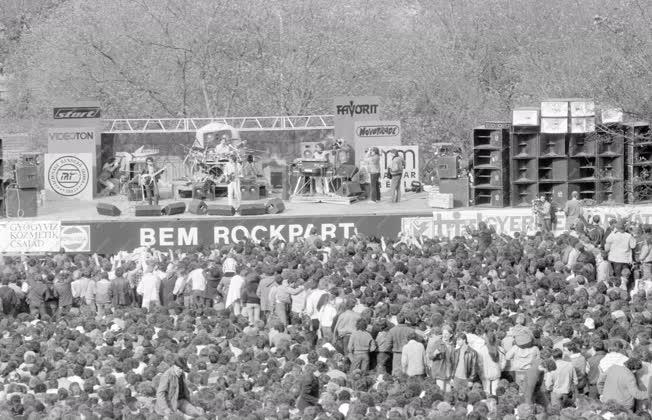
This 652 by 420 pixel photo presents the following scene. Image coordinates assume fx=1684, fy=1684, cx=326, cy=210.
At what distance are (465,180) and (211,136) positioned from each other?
768cm

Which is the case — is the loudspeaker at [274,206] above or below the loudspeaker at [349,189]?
below

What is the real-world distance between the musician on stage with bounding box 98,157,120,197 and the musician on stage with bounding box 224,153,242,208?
3.19 metres

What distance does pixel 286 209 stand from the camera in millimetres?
36281

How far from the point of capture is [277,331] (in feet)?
77.0

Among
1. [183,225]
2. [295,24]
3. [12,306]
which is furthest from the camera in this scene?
[295,24]

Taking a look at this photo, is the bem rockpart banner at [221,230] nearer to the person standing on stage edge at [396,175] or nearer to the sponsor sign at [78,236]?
the sponsor sign at [78,236]

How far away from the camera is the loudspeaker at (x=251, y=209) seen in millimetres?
34969

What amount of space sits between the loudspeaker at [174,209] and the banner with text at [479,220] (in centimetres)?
476

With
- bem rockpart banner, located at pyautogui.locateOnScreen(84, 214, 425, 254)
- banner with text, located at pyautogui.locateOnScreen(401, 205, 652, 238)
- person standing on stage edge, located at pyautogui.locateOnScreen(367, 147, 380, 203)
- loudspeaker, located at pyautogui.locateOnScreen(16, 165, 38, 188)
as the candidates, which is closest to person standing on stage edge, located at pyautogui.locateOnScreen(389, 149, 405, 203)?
person standing on stage edge, located at pyautogui.locateOnScreen(367, 147, 380, 203)

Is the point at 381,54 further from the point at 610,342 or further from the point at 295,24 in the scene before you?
the point at 610,342

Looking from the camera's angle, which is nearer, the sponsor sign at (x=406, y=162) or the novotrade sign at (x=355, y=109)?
the sponsor sign at (x=406, y=162)

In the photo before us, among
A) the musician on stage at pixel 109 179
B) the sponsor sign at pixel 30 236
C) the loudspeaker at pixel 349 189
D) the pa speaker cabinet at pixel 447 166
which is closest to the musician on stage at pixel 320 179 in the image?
the loudspeaker at pixel 349 189

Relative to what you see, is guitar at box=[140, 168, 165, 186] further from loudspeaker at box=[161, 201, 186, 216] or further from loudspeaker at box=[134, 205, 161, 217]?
loudspeaker at box=[134, 205, 161, 217]

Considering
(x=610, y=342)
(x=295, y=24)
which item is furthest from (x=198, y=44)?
(x=610, y=342)
